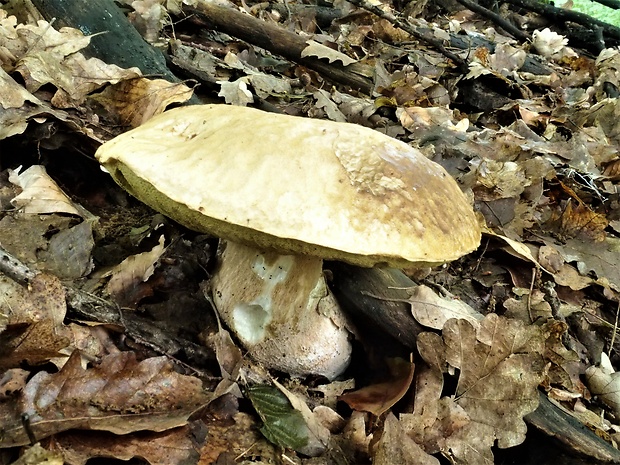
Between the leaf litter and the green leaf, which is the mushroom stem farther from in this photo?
the green leaf

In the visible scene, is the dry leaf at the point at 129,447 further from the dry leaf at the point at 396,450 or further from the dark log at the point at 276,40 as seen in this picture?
the dark log at the point at 276,40

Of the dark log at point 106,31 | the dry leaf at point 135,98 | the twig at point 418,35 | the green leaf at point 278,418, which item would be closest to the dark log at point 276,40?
the twig at point 418,35

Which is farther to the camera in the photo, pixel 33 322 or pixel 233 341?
pixel 233 341

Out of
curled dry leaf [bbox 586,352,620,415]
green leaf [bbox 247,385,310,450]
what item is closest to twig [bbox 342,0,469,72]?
curled dry leaf [bbox 586,352,620,415]

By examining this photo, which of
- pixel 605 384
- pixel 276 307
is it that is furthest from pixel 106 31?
pixel 605 384

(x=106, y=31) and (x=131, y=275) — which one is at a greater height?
(x=106, y=31)

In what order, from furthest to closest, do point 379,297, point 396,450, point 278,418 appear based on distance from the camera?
point 379,297
point 278,418
point 396,450

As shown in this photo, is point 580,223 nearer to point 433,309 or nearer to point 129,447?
point 433,309
